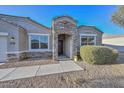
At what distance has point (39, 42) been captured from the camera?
12.6 meters

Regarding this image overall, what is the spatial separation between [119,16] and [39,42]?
9292 millimetres

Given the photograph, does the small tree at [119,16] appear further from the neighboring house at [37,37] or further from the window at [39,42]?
the window at [39,42]

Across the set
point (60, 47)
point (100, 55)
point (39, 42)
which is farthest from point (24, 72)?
point (60, 47)

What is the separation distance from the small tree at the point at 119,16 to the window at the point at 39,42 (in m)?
8.11

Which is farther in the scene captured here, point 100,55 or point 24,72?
point 100,55

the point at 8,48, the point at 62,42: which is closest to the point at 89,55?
the point at 62,42

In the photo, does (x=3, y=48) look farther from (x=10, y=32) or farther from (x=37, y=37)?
(x=37, y=37)

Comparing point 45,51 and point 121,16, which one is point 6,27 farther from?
point 121,16

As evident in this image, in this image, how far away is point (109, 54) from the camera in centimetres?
939

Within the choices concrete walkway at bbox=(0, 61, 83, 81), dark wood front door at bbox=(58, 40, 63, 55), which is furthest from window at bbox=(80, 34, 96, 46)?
concrete walkway at bbox=(0, 61, 83, 81)

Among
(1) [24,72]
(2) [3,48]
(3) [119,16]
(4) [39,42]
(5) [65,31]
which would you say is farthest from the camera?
(4) [39,42]

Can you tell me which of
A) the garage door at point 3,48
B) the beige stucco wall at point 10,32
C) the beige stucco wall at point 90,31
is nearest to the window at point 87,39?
the beige stucco wall at point 90,31
